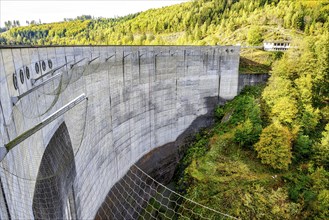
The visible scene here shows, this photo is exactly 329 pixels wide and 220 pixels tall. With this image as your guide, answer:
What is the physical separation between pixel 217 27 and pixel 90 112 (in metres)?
28.4

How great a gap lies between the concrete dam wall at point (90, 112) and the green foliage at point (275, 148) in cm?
514

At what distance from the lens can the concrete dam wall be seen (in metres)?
4.29

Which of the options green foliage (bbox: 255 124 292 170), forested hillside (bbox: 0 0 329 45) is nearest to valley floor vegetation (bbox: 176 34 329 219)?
green foliage (bbox: 255 124 292 170)

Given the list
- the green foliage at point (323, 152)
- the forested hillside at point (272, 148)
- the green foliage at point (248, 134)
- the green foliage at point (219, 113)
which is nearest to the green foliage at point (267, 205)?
the forested hillside at point (272, 148)

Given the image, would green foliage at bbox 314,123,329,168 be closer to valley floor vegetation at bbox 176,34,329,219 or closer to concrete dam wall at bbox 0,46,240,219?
valley floor vegetation at bbox 176,34,329,219

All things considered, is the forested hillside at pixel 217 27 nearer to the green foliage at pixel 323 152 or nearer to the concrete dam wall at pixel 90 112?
the concrete dam wall at pixel 90 112

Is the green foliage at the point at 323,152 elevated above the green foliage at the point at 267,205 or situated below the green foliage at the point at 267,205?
above

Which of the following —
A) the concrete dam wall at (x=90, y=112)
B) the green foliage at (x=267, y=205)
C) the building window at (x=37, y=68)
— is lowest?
the green foliage at (x=267, y=205)

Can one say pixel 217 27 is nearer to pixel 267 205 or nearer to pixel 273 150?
pixel 273 150

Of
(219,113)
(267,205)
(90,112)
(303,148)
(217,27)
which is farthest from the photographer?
(217,27)

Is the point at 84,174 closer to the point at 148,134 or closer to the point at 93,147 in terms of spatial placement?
the point at 93,147

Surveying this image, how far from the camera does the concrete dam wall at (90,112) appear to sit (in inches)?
169

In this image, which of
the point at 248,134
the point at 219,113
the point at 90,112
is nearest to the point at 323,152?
the point at 248,134

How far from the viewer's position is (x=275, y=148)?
481 inches
